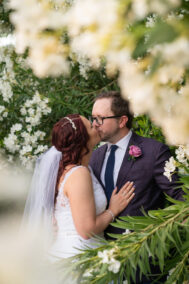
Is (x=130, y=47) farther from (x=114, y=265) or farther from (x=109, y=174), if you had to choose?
(x=109, y=174)

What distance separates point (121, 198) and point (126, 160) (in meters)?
0.27

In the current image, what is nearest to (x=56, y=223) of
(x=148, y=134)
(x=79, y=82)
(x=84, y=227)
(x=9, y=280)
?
(x=84, y=227)

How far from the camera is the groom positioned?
2152 millimetres

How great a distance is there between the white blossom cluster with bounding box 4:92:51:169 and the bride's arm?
1226 mm

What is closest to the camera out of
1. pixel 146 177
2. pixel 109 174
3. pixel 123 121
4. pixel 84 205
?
pixel 84 205

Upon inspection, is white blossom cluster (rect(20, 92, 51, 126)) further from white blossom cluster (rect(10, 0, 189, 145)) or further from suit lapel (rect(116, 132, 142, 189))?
white blossom cluster (rect(10, 0, 189, 145))

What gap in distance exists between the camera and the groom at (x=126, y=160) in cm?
215

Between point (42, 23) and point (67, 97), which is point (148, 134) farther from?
point (42, 23)

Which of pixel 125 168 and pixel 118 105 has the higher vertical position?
pixel 118 105

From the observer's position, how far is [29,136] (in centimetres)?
323

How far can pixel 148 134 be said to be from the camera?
266cm

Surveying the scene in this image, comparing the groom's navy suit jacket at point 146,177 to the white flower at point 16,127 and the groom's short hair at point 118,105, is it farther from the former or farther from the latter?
the white flower at point 16,127

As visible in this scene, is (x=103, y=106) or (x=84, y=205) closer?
(x=84, y=205)

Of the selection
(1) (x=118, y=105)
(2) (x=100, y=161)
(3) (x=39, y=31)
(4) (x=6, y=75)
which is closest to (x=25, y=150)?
(4) (x=6, y=75)
